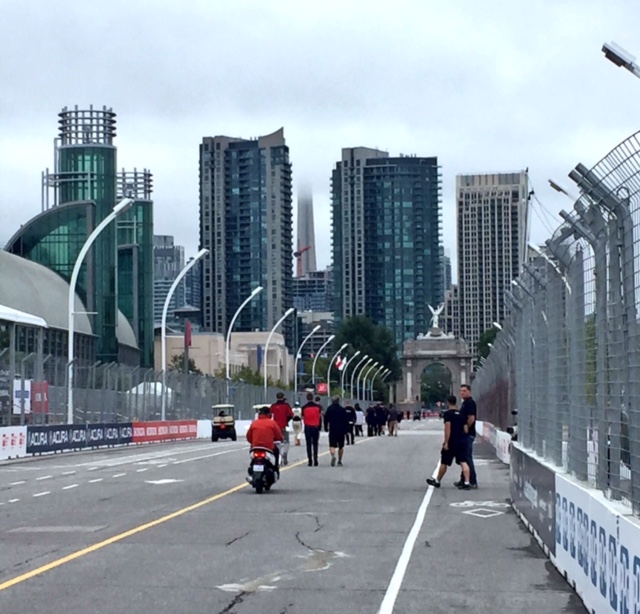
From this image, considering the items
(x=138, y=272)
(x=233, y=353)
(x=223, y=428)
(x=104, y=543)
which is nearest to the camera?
(x=104, y=543)

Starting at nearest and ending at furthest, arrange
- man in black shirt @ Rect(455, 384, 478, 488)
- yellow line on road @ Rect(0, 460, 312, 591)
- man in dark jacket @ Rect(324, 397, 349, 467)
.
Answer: yellow line on road @ Rect(0, 460, 312, 591)
man in black shirt @ Rect(455, 384, 478, 488)
man in dark jacket @ Rect(324, 397, 349, 467)

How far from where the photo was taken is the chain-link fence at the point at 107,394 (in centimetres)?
4253

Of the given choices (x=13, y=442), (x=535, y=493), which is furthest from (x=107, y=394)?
(x=535, y=493)

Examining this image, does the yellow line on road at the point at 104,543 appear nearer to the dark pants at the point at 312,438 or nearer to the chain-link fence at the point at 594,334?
the chain-link fence at the point at 594,334

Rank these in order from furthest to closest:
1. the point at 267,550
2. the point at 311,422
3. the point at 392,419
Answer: the point at 392,419
the point at 311,422
the point at 267,550

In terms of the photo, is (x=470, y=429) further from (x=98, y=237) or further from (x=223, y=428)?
(x=98, y=237)

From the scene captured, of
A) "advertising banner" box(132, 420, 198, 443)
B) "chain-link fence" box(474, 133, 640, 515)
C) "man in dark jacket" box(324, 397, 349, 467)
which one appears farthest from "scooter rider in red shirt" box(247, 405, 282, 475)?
"advertising banner" box(132, 420, 198, 443)

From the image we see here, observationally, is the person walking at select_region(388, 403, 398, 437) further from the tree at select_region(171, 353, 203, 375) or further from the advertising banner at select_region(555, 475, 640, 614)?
the tree at select_region(171, 353, 203, 375)

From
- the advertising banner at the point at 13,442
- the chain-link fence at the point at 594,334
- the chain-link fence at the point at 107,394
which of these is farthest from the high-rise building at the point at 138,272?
the chain-link fence at the point at 594,334

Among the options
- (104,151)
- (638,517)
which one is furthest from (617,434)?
(104,151)

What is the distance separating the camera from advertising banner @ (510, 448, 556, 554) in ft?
46.8

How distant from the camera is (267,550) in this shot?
15.1m

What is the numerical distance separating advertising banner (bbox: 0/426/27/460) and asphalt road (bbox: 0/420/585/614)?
39.8 feet

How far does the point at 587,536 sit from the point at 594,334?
1.69 meters
